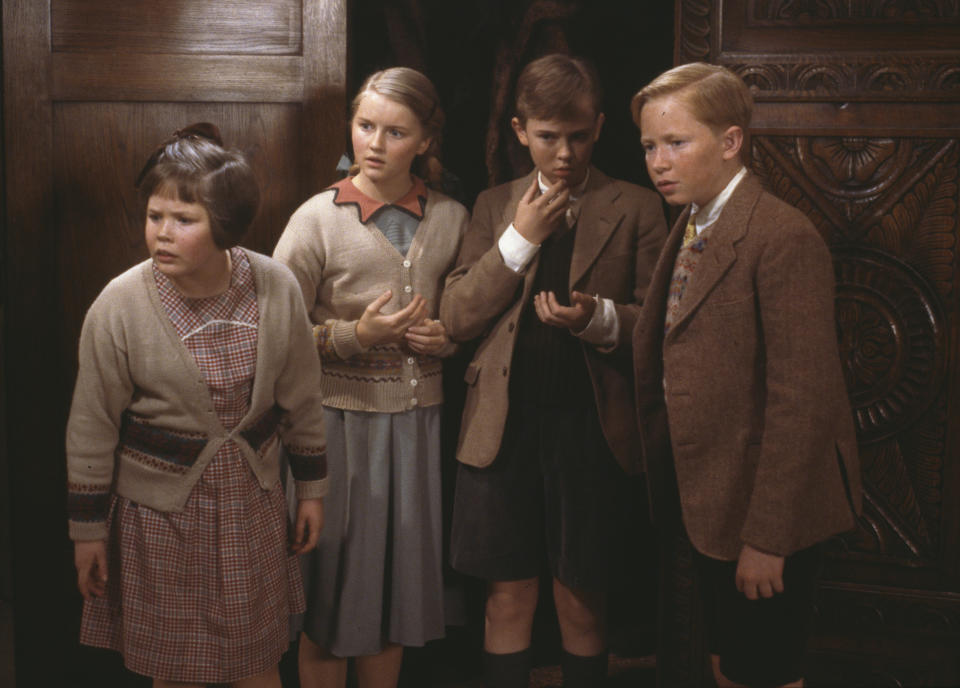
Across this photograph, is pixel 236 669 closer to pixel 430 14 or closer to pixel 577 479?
pixel 577 479

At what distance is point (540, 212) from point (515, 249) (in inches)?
4.6

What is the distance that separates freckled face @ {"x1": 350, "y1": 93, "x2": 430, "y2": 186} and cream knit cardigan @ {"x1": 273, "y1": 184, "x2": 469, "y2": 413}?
141mm

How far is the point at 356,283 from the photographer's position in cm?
278

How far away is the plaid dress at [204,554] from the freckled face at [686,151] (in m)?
1.02

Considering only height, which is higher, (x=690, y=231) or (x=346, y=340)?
(x=690, y=231)

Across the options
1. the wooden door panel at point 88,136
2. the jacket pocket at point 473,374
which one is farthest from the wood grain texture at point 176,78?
the jacket pocket at point 473,374

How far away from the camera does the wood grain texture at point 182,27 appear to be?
110 inches

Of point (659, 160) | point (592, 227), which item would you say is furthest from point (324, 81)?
point (659, 160)

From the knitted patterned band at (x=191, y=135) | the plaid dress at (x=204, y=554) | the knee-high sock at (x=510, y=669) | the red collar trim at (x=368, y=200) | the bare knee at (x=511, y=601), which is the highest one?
the knitted patterned band at (x=191, y=135)

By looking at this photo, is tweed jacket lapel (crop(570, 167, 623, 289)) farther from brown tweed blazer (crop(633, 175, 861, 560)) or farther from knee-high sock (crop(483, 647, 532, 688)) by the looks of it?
knee-high sock (crop(483, 647, 532, 688))

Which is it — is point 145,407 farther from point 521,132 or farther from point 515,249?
point 521,132

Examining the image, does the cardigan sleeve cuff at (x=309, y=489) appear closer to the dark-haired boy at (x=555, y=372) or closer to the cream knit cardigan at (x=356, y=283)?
the cream knit cardigan at (x=356, y=283)

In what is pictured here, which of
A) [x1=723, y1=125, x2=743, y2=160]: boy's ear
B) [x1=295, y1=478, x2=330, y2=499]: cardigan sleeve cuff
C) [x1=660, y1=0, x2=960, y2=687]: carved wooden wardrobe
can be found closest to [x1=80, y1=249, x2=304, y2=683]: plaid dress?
[x1=295, y1=478, x2=330, y2=499]: cardigan sleeve cuff

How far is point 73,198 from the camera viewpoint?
2.83 meters
